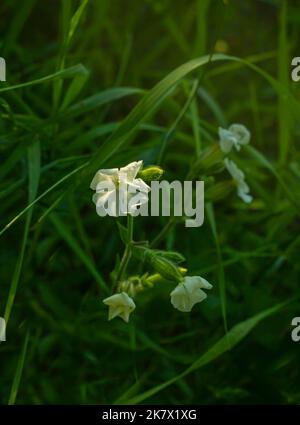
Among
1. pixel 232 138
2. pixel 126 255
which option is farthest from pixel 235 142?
pixel 126 255

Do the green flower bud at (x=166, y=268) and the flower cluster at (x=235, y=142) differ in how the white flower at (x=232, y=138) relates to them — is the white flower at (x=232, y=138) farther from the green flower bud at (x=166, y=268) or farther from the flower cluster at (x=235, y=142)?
the green flower bud at (x=166, y=268)

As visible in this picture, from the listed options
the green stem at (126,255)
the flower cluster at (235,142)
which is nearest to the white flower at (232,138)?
the flower cluster at (235,142)

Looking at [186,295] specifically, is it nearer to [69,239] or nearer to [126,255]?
[126,255]

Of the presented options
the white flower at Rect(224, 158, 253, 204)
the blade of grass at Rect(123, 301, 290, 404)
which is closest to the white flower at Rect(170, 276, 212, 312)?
the blade of grass at Rect(123, 301, 290, 404)

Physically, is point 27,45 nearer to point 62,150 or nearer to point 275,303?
point 62,150

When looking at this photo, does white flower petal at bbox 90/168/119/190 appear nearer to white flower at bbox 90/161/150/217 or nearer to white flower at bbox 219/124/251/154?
white flower at bbox 90/161/150/217

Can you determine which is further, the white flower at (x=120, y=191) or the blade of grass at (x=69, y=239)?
the blade of grass at (x=69, y=239)
